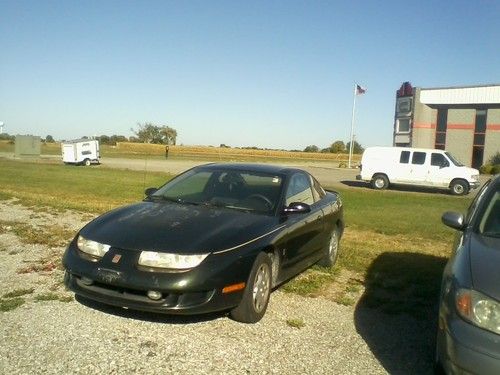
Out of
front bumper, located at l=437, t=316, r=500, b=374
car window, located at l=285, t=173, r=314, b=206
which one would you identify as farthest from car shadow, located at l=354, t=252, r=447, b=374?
car window, located at l=285, t=173, r=314, b=206

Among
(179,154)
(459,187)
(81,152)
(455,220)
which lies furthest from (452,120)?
(179,154)

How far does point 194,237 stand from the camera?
4352 millimetres

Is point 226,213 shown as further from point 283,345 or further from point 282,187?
point 283,345

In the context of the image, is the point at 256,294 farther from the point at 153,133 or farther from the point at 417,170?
the point at 153,133

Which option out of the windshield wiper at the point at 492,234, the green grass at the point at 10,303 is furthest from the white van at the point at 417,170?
the green grass at the point at 10,303

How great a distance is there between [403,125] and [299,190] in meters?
40.3

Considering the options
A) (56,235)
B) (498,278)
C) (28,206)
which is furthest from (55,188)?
(498,278)

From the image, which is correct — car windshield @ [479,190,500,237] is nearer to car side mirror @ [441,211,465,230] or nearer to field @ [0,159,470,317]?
car side mirror @ [441,211,465,230]

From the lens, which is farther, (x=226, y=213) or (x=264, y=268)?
(x=226, y=213)

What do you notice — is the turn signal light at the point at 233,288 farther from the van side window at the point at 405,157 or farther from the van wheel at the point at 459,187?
the van side window at the point at 405,157

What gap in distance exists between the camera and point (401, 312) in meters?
5.11

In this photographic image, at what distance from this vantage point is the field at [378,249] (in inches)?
225

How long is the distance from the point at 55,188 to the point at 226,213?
13765 millimetres

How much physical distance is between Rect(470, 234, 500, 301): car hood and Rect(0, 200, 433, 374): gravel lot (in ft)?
3.04
